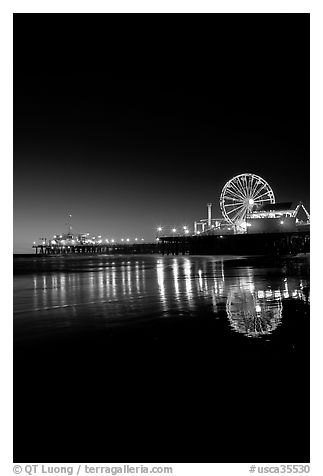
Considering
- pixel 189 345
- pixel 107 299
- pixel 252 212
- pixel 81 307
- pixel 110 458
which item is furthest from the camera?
pixel 252 212

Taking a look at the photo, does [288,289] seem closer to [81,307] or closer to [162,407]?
[81,307]

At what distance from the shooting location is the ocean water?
15.1 feet

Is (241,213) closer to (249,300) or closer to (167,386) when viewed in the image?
(249,300)

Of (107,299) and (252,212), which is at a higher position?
(252,212)

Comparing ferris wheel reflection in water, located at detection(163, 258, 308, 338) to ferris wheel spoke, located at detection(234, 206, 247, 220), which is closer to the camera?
ferris wheel reflection in water, located at detection(163, 258, 308, 338)

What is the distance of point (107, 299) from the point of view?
1541 cm

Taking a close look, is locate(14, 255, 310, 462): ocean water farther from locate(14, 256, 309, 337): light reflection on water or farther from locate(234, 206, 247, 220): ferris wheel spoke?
locate(234, 206, 247, 220): ferris wheel spoke

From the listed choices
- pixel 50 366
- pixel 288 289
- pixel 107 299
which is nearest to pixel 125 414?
pixel 50 366

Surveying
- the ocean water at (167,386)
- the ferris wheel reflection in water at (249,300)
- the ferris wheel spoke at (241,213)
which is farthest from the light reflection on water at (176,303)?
the ferris wheel spoke at (241,213)

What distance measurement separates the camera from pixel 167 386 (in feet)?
19.5

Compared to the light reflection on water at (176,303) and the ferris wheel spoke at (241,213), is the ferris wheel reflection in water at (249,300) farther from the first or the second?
the ferris wheel spoke at (241,213)

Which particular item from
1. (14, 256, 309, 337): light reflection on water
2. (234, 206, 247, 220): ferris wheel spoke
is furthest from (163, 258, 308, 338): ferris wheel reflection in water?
(234, 206, 247, 220): ferris wheel spoke

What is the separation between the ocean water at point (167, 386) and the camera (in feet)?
15.1

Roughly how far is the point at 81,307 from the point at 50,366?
659 centimetres
